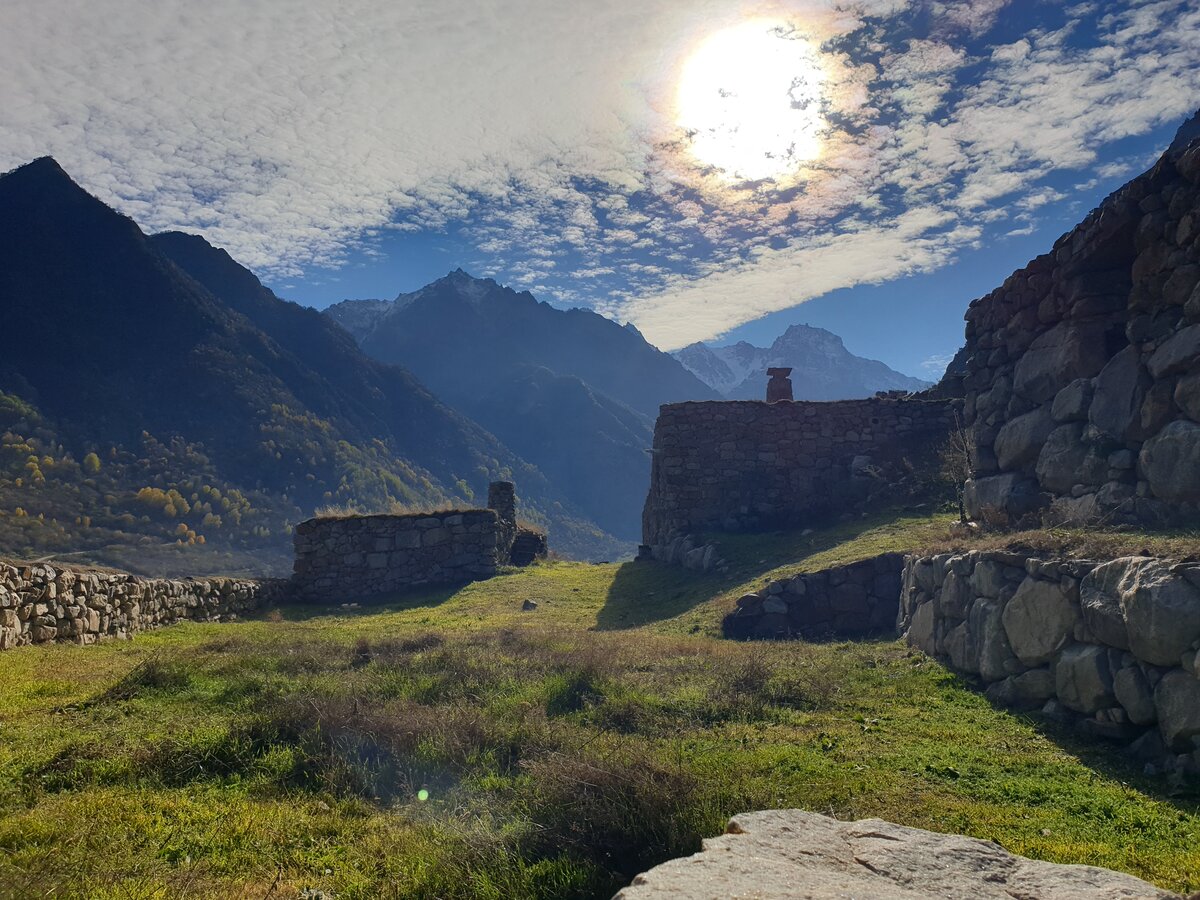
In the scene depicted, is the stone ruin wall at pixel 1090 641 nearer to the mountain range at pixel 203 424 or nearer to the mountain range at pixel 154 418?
the mountain range at pixel 203 424

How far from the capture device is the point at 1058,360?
9.88 meters

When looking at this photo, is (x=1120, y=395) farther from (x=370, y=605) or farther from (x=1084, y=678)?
(x=370, y=605)

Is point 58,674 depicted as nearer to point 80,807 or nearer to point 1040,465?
point 80,807

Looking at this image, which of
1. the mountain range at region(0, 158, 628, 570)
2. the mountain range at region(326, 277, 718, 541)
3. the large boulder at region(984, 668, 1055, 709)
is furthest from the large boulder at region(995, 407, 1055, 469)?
the mountain range at region(326, 277, 718, 541)

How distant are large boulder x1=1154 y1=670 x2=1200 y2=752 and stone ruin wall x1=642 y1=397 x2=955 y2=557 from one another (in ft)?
46.8

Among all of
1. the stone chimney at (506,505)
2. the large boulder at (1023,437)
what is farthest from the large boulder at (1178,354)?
the stone chimney at (506,505)

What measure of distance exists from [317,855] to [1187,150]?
34.1 feet

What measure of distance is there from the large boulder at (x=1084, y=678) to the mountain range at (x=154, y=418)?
46.3 m

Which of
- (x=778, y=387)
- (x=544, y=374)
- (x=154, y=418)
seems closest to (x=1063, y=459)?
(x=778, y=387)

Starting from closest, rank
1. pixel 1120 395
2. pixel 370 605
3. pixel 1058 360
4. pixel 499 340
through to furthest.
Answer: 1. pixel 1120 395
2. pixel 1058 360
3. pixel 370 605
4. pixel 499 340

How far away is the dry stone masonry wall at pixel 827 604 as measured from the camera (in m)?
12.6

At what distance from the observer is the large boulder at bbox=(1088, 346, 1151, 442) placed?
27.8 feet

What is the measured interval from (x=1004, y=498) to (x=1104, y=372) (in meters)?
2.10

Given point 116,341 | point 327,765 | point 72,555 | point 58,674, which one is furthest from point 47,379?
point 327,765
